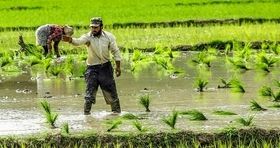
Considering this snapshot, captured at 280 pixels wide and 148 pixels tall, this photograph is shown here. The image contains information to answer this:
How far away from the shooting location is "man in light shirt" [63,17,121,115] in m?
8.75

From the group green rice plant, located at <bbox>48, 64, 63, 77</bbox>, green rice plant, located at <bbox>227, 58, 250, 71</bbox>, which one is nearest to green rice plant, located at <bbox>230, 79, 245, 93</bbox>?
green rice plant, located at <bbox>227, 58, 250, 71</bbox>

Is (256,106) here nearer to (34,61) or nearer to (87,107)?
(87,107)

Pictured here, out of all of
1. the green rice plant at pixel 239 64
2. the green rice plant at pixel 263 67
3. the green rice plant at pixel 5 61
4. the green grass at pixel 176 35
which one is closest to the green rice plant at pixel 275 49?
the green rice plant at pixel 239 64

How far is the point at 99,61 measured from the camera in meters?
8.99

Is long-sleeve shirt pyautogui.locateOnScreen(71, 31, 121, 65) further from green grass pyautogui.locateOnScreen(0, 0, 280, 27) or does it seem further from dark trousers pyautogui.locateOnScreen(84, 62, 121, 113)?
green grass pyautogui.locateOnScreen(0, 0, 280, 27)

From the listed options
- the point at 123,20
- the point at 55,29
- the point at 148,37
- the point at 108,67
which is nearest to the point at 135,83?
the point at 108,67

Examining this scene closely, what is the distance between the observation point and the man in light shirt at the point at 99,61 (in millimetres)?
8750

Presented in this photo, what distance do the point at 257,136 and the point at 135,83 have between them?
4.30 metres

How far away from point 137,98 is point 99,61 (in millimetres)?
976

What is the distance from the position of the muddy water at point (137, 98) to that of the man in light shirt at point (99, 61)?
0.59 feet

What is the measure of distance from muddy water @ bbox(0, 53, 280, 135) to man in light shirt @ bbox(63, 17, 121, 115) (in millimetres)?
181

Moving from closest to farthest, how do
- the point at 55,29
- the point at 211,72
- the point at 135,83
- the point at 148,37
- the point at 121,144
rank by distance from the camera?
the point at 121,144, the point at 135,83, the point at 211,72, the point at 55,29, the point at 148,37

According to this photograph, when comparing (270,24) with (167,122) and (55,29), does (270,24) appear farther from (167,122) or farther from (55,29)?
(167,122)

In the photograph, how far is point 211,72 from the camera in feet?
39.7
